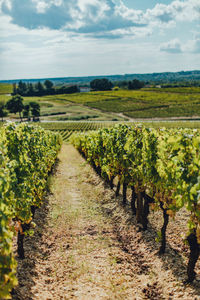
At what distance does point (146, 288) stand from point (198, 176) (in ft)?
12.8

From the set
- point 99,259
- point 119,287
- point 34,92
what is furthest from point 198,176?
point 34,92

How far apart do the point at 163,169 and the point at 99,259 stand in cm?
406

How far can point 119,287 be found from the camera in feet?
27.0

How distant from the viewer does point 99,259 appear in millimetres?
9742

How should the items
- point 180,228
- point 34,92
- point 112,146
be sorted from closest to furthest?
point 180,228 → point 112,146 → point 34,92

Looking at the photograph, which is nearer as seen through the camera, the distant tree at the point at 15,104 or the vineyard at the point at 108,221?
the vineyard at the point at 108,221

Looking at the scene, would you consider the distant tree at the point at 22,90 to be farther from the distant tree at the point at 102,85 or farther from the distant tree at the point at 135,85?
the distant tree at the point at 135,85

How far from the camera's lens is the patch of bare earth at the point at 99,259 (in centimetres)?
795

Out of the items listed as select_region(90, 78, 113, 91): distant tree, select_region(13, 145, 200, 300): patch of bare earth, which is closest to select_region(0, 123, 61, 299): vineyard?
select_region(13, 145, 200, 300): patch of bare earth

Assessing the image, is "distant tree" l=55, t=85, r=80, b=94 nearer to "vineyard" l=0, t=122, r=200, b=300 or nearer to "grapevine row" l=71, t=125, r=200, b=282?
"grapevine row" l=71, t=125, r=200, b=282

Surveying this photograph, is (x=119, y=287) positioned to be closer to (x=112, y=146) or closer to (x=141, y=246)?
(x=141, y=246)

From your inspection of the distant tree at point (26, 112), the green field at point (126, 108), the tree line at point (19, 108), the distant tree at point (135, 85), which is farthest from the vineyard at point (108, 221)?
the distant tree at point (135, 85)

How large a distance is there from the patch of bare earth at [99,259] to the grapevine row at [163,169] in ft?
1.95

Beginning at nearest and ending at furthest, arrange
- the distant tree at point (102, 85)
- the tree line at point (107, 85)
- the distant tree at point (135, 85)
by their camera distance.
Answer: the distant tree at point (135, 85), the tree line at point (107, 85), the distant tree at point (102, 85)
